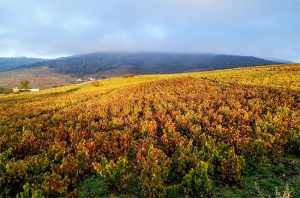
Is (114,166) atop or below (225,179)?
atop

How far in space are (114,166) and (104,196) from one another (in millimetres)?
1371

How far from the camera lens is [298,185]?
1466cm

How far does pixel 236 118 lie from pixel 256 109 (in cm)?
410

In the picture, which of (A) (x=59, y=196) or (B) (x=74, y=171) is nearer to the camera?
(A) (x=59, y=196)

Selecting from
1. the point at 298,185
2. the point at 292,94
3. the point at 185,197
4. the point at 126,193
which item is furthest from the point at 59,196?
the point at 292,94

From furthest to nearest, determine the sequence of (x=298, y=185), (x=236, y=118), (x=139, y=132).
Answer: (x=236, y=118) → (x=139, y=132) → (x=298, y=185)

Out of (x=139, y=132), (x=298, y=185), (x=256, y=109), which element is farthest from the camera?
(x=256, y=109)

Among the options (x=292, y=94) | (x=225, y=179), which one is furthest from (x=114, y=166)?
(x=292, y=94)

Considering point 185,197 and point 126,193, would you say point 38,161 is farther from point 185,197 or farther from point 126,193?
point 185,197

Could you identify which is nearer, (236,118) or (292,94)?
(236,118)

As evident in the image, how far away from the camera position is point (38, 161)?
609 inches

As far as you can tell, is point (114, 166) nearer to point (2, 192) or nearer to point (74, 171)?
point (74, 171)

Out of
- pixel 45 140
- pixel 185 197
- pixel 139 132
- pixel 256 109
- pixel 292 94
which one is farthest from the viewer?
pixel 292 94

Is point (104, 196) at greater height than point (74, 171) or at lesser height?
lesser
